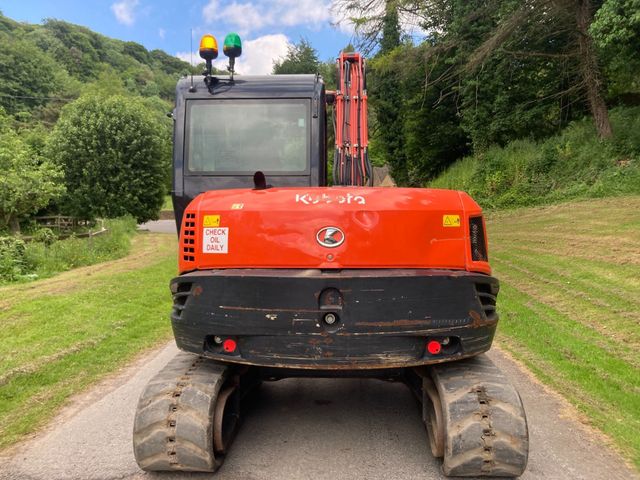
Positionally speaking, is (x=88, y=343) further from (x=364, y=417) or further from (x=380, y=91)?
(x=380, y=91)

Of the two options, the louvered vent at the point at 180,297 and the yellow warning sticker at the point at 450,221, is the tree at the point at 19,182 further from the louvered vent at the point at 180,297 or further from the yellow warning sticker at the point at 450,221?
the yellow warning sticker at the point at 450,221

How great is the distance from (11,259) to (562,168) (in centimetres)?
1823

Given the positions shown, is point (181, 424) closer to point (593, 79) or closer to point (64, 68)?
point (593, 79)

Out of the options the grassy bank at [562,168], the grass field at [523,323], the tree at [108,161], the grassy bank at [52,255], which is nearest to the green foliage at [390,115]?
the grassy bank at [562,168]

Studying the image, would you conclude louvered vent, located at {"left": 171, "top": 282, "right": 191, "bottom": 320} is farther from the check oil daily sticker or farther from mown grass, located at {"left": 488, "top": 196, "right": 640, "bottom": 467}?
mown grass, located at {"left": 488, "top": 196, "right": 640, "bottom": 467}

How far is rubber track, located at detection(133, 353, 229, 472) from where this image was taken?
3.27 metres

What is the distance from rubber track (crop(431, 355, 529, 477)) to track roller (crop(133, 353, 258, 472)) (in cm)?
143

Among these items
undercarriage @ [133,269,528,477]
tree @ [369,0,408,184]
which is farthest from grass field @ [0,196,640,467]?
tree @ [369,0,408,184]

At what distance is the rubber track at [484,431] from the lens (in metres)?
3.14

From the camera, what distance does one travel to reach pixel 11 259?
44.8ft

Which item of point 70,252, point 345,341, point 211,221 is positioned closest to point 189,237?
point 211,221

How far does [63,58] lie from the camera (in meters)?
107

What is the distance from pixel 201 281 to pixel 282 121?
8.33 ft

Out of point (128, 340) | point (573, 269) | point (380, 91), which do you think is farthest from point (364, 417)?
point (380, 91)
